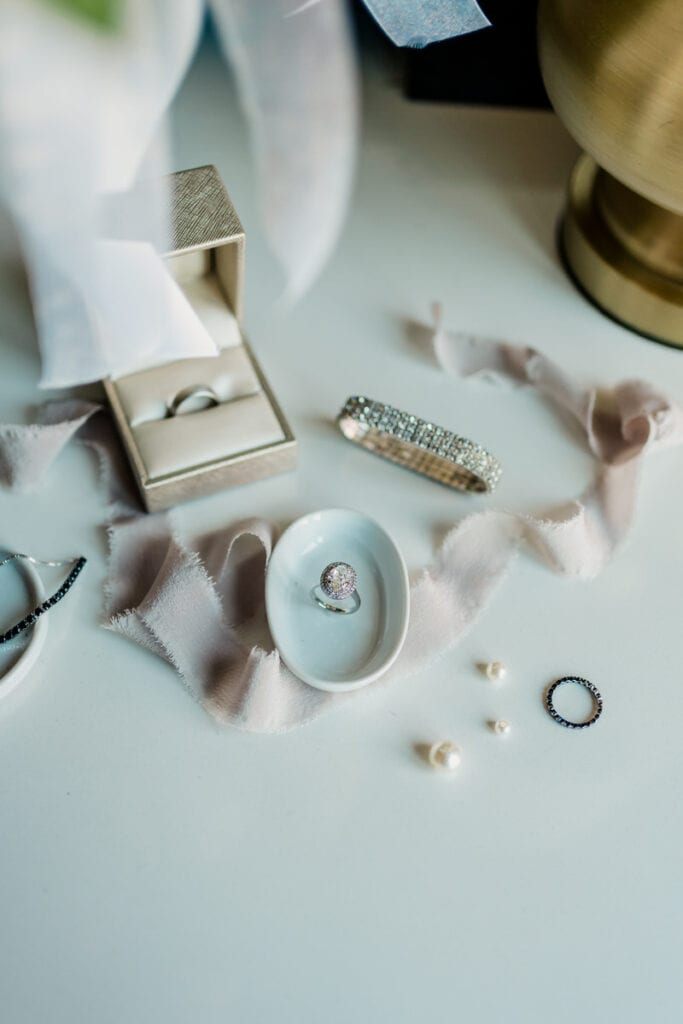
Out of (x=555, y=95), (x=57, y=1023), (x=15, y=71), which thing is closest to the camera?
(x=15, y=71)

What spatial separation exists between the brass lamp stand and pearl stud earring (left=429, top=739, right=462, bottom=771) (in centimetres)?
29

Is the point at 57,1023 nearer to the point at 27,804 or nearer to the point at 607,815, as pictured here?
the point at 27,804

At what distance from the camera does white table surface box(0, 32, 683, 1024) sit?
440 mm

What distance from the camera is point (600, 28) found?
1.56ft

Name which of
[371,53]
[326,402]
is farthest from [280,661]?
[371,53]

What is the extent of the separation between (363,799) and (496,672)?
92 mm

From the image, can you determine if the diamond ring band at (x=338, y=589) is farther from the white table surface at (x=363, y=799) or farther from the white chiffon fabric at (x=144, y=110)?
the white chiffon fabric at (x=144, y=110)

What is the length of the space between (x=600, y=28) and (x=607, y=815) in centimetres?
37

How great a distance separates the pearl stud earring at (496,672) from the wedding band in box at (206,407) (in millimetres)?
150

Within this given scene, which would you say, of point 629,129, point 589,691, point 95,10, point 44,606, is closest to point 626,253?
point 629,129

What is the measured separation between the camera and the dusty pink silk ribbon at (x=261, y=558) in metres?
0.49

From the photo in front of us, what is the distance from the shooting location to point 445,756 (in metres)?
0.48

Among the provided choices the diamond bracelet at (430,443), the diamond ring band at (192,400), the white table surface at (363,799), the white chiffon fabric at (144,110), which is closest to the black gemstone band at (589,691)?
the white table surface at (363,799)

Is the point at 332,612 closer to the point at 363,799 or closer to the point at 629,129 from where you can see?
the point at 363,799
